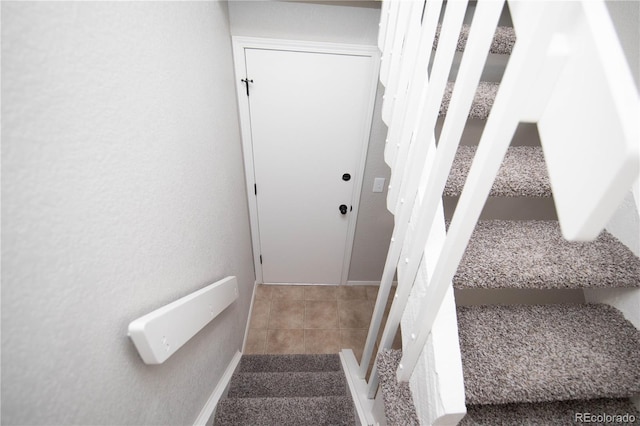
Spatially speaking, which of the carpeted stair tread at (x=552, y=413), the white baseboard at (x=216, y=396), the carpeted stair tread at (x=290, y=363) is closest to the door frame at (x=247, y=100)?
the carpeted stair tread at (x=290, y=363)

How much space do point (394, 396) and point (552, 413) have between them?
0.46 m

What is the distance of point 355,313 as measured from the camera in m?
2.59

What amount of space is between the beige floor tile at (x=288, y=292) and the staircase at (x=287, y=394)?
0.70m

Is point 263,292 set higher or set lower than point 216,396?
lower

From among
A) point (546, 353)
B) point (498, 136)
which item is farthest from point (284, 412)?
point (498, 136)

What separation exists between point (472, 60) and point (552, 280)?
66cm

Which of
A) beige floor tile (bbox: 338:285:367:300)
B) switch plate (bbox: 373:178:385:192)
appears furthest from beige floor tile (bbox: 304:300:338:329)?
switch plate (bbox: 373:178:385:192)

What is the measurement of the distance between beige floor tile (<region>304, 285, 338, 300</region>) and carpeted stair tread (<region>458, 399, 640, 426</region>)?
6.48 ft

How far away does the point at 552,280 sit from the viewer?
2.48ft

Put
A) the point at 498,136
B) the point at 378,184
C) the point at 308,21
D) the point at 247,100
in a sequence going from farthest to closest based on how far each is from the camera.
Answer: the point at 378,184 → the point at 247,100 → the point at 308,21 → the point at 498,136

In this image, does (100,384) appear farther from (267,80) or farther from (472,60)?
(267,80)

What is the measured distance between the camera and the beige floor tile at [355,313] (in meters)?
2.49

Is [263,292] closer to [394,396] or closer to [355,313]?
[355,313]

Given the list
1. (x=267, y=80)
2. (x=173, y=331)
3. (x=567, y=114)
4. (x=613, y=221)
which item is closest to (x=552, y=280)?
(x=613, y=221)
